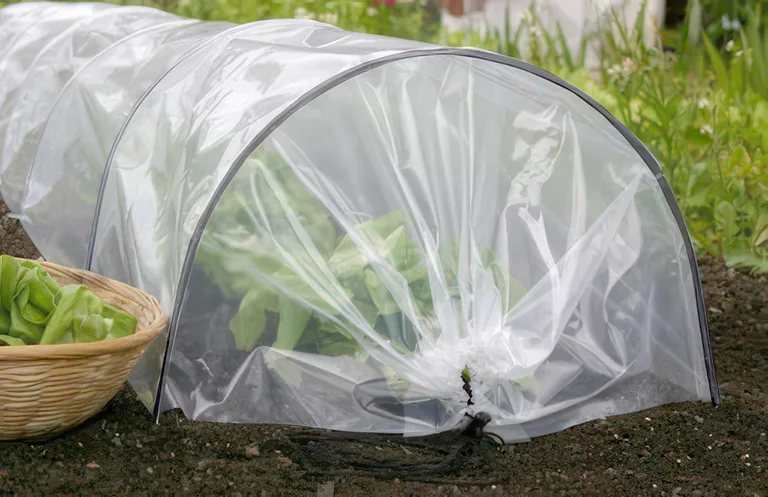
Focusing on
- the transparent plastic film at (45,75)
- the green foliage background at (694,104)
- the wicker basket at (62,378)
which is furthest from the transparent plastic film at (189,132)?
the green foliage background at (694,104)

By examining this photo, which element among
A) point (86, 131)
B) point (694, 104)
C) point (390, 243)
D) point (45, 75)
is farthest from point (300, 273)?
point (694, 104)

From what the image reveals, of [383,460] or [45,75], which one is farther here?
[45,75]

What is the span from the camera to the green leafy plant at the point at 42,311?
1.70 meters

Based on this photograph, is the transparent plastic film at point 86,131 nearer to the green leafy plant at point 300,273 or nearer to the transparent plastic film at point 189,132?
the transparent plastic film at point 189,132

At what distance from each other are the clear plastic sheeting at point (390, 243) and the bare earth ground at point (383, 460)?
0.05 metres

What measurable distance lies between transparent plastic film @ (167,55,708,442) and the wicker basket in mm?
139

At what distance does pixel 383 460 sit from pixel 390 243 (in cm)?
44

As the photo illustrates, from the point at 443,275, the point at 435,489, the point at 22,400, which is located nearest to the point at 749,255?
the point at 443,275

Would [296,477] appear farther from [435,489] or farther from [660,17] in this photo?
[660,17]

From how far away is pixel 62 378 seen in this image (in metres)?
1.62

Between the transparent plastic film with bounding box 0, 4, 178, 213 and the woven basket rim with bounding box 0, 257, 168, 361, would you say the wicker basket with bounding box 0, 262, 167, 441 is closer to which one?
the woven basket rim with bounding box 0, 257, 168, 361

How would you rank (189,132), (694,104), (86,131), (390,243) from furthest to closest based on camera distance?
1. (694,104)
2. (86,131)
3. (189,132)
4. (390,243)

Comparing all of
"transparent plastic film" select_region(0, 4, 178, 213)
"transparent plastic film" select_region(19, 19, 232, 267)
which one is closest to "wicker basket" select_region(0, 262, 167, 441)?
"transparent plastic film" select_region(19, 19, 232, 267)

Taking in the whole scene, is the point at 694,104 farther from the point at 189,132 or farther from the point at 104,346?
the point at 104,346
